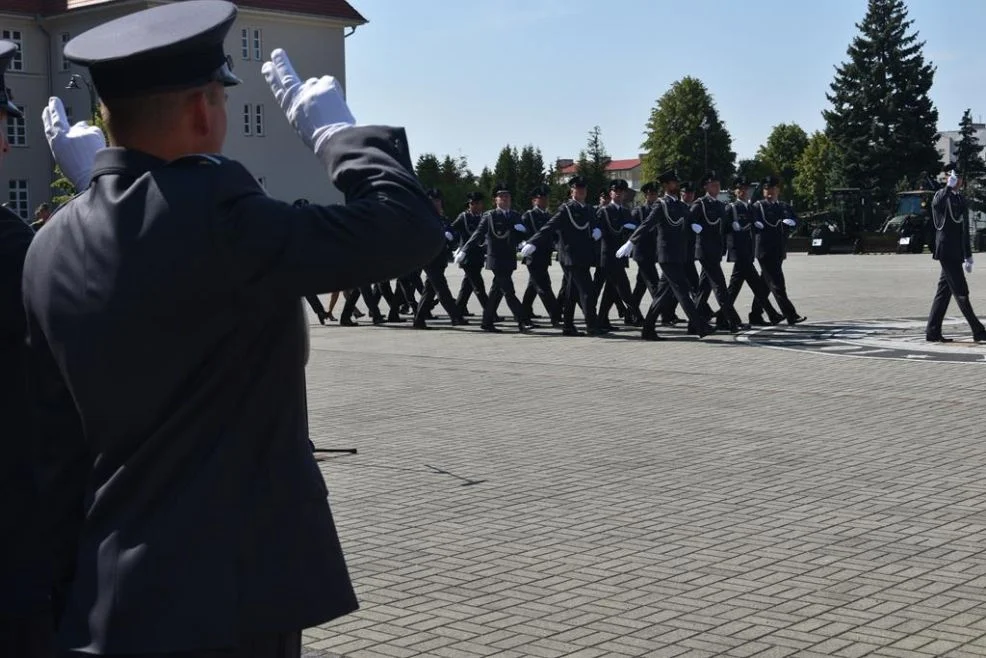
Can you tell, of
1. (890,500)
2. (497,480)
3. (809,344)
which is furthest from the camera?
(809,344)

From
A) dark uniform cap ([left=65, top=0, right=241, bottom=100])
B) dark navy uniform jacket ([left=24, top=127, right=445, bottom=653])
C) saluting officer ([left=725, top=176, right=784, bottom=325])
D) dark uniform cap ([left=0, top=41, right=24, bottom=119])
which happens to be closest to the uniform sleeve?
dark navy uniform jacket ([left=24, top=127, right=445, bottom=653])

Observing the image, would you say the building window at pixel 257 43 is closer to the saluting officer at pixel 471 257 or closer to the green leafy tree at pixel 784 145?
the saluting officer at pixel 471 257

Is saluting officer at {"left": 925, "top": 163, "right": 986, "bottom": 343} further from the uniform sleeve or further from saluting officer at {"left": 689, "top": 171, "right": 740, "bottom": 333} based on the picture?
the uniform sleeve

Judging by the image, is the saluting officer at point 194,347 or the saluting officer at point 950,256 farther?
the saluting officer at point 950,256

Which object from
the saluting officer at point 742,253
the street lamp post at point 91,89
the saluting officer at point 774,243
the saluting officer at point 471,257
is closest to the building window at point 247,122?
the street lamp post at point 91,89

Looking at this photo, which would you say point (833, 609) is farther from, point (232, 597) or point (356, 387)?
point (356, 387)

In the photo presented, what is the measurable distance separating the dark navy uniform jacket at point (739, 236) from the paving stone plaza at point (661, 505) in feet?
16.1

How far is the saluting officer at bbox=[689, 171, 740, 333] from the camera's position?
19.9 meters

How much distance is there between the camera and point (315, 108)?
8.82ft

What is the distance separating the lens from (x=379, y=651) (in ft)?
17.8

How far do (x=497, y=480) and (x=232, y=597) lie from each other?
646 centimetres

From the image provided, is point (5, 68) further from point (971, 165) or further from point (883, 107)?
point (971, 165)

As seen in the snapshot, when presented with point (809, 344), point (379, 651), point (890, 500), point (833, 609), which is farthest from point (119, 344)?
point (809, 344)

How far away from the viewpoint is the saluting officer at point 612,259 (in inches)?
834
